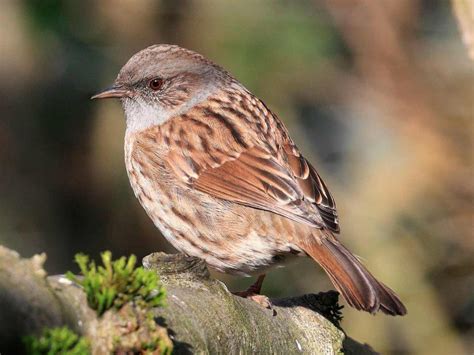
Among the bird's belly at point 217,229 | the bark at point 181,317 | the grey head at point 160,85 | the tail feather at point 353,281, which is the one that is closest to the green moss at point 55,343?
the bark at point 181,317

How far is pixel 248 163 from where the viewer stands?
12.7 ft

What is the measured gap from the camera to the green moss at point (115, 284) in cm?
171

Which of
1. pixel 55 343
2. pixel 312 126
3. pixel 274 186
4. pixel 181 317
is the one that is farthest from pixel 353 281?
pixel 312 126

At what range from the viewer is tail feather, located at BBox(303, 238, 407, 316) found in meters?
3.27

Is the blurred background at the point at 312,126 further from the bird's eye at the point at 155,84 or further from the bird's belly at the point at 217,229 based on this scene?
the bird's belly at the point at 217,229

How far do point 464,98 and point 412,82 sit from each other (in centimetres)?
32

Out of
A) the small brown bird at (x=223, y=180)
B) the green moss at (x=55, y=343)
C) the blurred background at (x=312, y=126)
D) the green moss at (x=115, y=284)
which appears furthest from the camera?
the blurred background at (x=312, y=126)

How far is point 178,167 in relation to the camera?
390 cm

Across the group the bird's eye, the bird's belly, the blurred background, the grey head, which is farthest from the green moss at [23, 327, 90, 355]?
the blurred background

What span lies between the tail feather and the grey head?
1.05m

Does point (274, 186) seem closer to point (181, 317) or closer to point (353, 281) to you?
point (353, 281)

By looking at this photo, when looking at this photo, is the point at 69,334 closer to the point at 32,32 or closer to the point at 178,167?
the point at 178,167

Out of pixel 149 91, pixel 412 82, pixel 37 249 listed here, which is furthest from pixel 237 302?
pixel 37 249

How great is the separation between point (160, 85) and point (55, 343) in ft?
9.25
